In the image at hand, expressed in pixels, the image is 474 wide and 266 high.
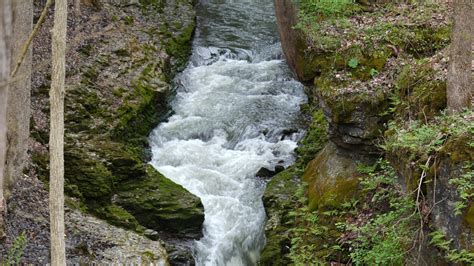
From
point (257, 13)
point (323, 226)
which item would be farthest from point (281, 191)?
point (257, 13)

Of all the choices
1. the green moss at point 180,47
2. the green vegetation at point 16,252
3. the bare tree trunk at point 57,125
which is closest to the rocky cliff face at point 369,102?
the green vegetation at point 16,252

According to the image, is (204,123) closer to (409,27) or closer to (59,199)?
(409,27)

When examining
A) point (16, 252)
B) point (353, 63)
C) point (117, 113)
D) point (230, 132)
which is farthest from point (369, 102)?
point (16, 252)

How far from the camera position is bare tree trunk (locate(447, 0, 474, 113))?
9.06m

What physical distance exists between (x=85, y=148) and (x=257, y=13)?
1258cm

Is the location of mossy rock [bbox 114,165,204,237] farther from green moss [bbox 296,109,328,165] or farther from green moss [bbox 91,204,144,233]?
green moss [bbox 296,109,328,165]

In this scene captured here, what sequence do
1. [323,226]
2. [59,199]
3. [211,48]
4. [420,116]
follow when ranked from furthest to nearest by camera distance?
[211,48] < [323,226] < [420,116] < [59,199]

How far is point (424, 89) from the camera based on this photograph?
10.4 metres

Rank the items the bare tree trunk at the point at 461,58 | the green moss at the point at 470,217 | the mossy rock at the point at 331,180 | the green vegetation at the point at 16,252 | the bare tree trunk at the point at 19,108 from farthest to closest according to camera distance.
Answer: the mossy rock at the point at 331,180, the bare tree trunk at the point at 19,108, the bare tree trunk at the point at 461,58, the green vegetation at the point at 16,252, the green moss at the point at 470,217

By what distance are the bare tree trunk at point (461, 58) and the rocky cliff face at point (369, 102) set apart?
2.02ft

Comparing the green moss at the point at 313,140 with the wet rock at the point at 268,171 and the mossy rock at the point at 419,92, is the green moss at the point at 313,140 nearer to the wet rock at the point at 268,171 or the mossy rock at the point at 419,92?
the wet rock at the point at 268,171

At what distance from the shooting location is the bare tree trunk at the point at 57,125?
7441 mm

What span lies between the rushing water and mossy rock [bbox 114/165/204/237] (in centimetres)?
43

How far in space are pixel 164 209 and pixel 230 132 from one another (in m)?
3.84
